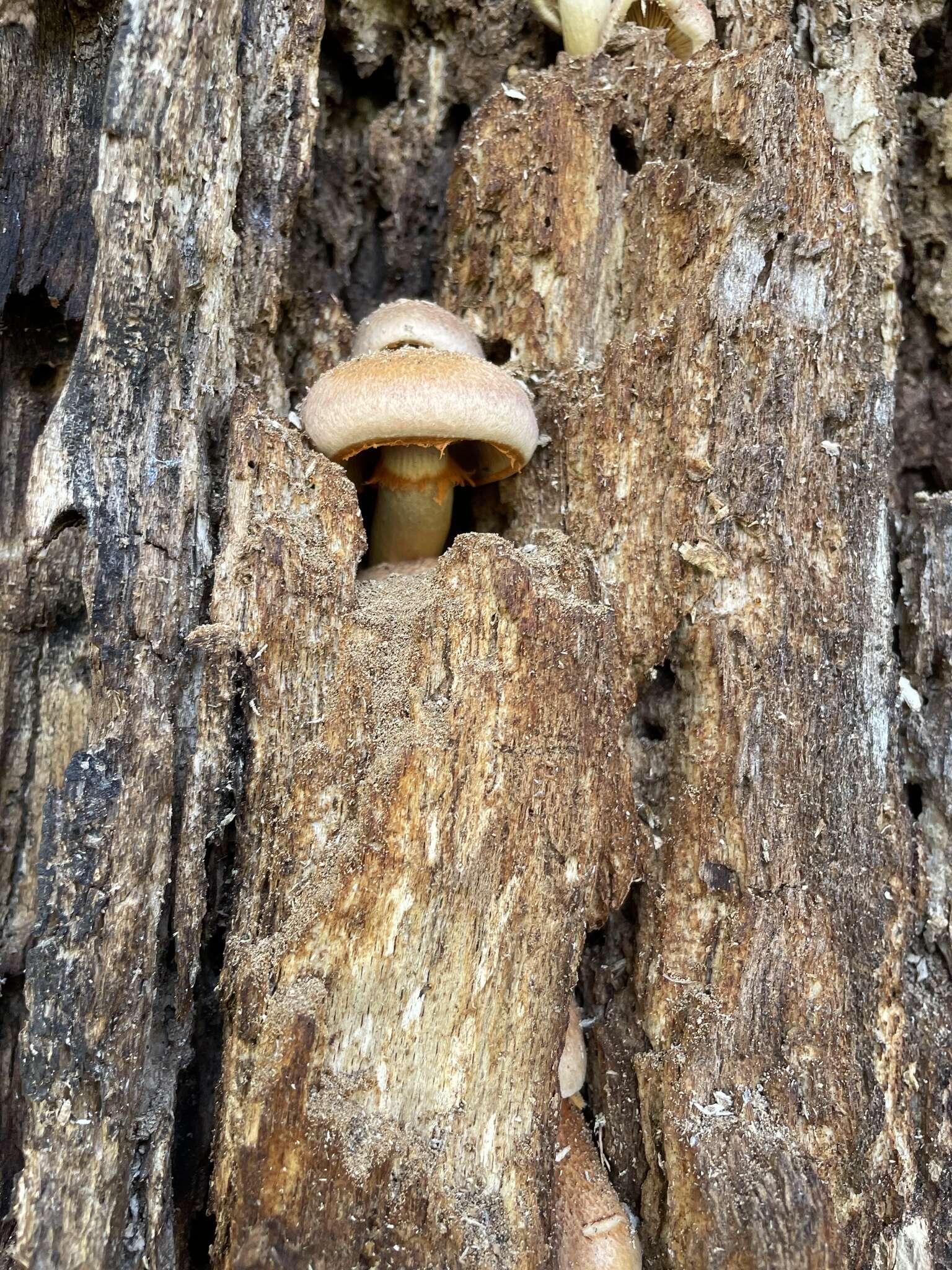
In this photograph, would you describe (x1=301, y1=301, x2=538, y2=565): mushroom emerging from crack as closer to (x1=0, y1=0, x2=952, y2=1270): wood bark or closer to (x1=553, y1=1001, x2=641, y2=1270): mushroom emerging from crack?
(x1=0, y1=0, x2=952, y2=1270): wood bark

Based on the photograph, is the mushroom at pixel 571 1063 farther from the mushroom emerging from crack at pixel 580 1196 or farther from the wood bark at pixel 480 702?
the wood bark at pixel 480 702

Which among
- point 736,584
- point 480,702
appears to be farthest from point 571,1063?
point 736,584

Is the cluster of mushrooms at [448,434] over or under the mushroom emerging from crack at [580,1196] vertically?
over

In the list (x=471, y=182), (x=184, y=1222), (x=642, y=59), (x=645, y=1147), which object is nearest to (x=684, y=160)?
(x=642, y=59)

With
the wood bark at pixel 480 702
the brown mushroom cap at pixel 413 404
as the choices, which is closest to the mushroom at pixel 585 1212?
the wood bark at pixel 480 702

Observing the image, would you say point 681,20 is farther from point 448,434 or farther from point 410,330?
point 448,434

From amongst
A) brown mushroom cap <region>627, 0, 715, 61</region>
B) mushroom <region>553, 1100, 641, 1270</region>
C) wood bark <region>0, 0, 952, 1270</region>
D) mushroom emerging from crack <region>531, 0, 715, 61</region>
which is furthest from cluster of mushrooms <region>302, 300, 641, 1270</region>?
brown mushroom cap <region>627, 0, 715, 61</region>

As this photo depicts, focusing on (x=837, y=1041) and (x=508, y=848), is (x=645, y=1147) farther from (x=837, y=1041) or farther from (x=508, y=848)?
(x=508, y=848)
